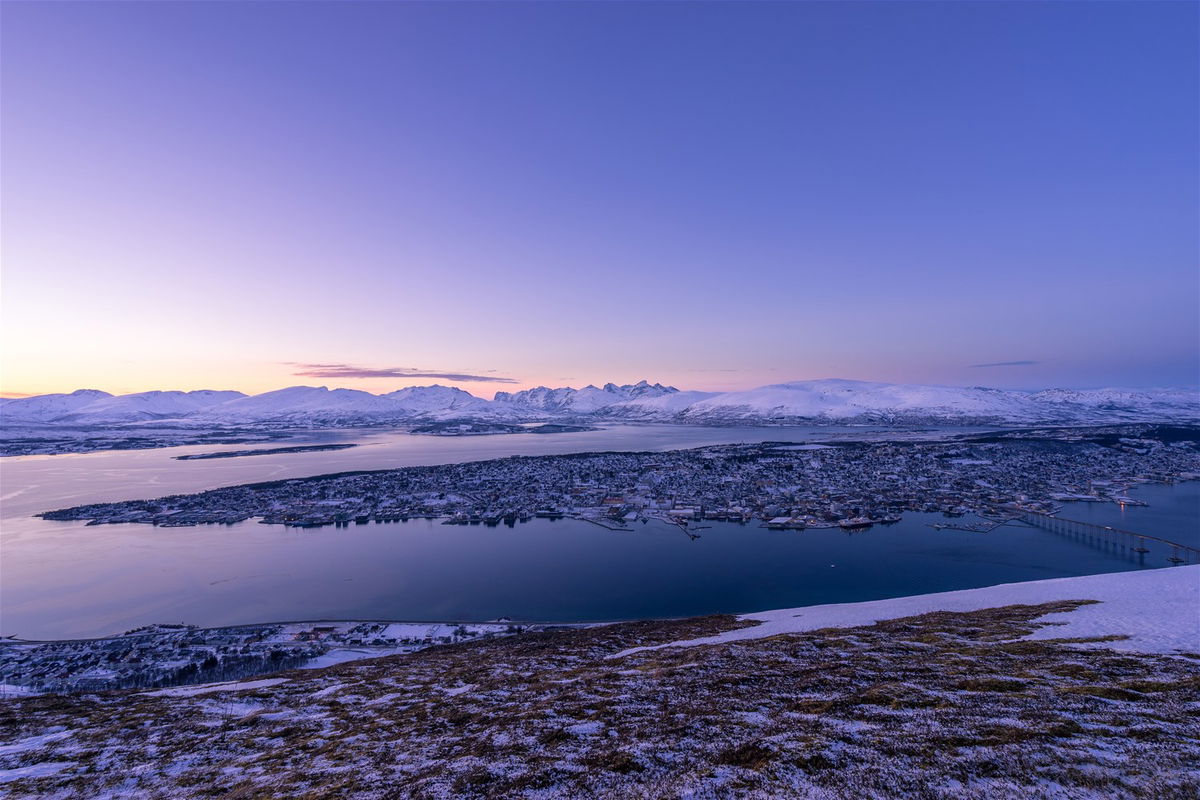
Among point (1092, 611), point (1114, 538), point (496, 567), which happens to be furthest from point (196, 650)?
point (1114, 538)

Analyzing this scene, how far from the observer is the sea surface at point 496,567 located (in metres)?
28.8

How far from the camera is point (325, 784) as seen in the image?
17.1 ft

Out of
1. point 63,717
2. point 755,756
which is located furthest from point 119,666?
point 755,756

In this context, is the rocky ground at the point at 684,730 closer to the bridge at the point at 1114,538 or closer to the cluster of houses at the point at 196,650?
the cluster of houses at the point at 196,650

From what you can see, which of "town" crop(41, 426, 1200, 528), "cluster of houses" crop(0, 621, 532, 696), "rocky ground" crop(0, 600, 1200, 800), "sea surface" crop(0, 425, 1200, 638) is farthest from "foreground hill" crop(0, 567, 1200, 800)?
"town" crop(41, 426, 1200, 528)

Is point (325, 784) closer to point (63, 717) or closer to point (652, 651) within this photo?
point (63, 717)

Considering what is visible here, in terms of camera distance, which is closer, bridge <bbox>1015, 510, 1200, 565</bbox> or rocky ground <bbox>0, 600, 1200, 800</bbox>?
rocky ground <bbox>0, 600, 1200, 800</bbox>

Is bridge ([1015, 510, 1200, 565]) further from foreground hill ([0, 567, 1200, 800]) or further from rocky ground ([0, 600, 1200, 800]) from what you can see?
rocky ground ([0, 600, 1200, 800])

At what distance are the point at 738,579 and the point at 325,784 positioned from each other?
102 feet

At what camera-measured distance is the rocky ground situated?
174 inches

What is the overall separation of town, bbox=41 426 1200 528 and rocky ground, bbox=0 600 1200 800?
38.6 m

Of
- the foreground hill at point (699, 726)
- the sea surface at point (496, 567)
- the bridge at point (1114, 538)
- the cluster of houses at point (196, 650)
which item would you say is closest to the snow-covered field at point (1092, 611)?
the foreground hill at point (699, 726)

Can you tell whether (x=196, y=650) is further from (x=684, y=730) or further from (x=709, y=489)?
(x=709, y=489)

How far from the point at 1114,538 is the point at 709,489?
35944mm
